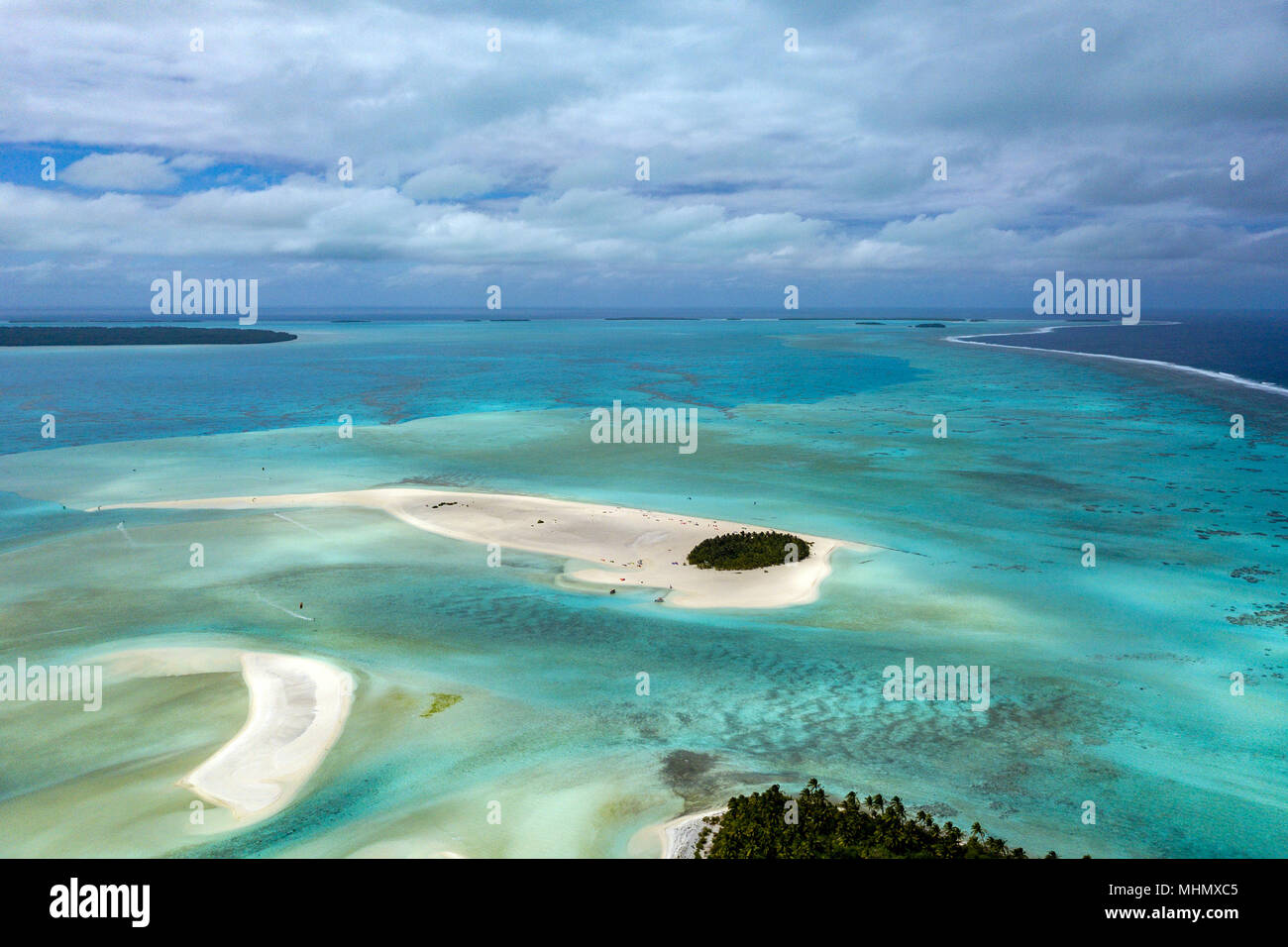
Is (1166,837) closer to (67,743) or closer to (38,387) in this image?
(67,743)

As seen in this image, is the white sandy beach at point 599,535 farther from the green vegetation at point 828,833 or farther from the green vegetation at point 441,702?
the green vegetation at point 828,833
